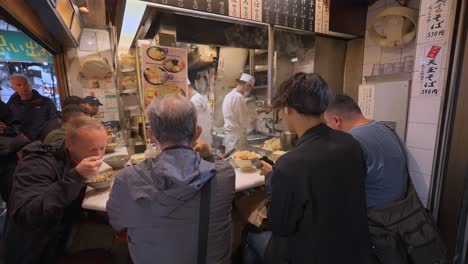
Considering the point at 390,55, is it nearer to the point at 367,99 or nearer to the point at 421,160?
the point at 367,99

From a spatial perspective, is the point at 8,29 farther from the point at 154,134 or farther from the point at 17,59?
the point at 154,134

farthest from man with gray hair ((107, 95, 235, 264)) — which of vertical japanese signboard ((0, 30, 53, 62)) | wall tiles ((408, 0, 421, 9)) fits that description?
vertical japanese signboard ((0, 30, 53, 62))

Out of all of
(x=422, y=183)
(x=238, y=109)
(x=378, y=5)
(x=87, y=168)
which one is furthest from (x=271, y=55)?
(x=87, y=168)

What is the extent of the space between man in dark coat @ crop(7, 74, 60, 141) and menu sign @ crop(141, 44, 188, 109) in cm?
193

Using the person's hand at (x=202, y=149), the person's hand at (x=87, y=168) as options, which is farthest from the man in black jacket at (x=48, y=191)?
the person's hand at (x=202, y=149)

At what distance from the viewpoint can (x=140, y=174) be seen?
0.95 m

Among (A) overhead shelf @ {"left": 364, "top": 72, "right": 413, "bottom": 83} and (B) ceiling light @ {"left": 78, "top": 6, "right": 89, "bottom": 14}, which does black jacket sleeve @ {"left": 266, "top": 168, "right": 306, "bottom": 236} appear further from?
(B) ceiling light @ {"left": 78, "top": 6, "right": 89, "bottom": 14}

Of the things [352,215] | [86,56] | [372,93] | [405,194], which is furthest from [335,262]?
[86,56]

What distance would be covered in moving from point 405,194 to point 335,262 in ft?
2.51

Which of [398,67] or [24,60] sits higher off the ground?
[24,60]

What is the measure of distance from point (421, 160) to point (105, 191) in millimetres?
2445

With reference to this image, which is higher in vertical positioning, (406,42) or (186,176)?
(406,42)

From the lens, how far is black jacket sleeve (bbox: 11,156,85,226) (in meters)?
1.04

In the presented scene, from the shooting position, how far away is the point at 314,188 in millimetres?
991
